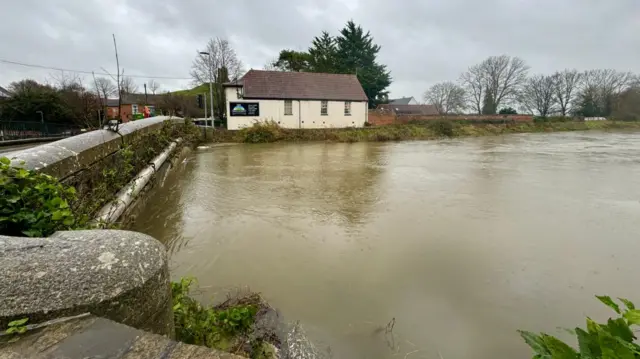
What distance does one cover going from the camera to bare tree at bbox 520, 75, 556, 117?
57.9m

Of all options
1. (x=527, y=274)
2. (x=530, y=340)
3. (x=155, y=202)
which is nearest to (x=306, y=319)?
(x=530, y=340)

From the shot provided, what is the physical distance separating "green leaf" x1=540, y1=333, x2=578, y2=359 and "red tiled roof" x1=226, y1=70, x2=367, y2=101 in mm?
25783

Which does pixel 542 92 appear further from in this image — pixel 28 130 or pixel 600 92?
pixel 28 130

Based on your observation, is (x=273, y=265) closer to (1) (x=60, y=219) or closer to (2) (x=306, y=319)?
(2) (x=306, y=319)

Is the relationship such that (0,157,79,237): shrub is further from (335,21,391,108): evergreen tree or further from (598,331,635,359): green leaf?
(335,21,391,108): evergreen tree

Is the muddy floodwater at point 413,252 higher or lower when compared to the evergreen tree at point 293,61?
lower

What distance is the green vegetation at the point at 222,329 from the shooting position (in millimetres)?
2082

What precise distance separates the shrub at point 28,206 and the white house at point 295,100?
77.7 feet

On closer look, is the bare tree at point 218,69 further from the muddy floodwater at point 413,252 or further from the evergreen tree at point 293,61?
the muddy floodwater at point 413,252

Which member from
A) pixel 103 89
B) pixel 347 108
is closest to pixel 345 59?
pixel 347 108

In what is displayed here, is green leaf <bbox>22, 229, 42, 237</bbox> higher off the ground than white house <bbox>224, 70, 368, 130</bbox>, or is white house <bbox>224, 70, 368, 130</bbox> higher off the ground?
white house <bbox>224, 70, 368, 130</bbox>

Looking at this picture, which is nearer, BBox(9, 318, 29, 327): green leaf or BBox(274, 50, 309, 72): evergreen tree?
BBox(9, 318, 29, 327): green leaf

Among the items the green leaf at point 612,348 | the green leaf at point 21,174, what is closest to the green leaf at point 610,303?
the green leaf at point 612,348

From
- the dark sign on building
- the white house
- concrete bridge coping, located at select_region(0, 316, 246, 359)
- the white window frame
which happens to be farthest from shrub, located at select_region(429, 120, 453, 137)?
concrete bridge coping, located at select_region(0, 316, 246, 359)
